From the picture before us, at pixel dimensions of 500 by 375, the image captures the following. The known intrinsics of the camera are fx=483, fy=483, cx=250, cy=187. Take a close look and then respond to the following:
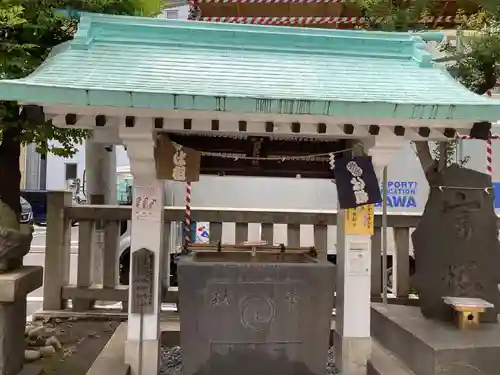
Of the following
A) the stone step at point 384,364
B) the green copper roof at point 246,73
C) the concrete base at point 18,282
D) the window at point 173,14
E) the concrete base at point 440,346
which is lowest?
the stone step at point 384,364

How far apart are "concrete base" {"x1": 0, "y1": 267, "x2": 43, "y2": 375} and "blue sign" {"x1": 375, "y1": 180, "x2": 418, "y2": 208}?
7828 millimetres

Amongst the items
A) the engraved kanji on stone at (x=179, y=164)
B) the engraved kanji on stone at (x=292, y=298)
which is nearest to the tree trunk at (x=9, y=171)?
the engraved kanji on stone at (x=179, y=164)

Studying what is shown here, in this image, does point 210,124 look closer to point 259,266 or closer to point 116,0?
point 259,266

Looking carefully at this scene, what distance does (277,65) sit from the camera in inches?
214

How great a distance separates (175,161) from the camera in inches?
213

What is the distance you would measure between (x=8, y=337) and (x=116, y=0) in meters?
4.36

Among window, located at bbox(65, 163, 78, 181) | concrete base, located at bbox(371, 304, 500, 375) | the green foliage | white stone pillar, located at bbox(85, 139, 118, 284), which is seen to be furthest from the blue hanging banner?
window, located at bbox(65, 163, 78, 181)

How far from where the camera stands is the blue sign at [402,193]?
429 inches

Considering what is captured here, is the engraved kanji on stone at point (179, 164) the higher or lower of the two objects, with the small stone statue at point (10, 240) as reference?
higher

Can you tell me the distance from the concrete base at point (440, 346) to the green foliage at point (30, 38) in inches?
190

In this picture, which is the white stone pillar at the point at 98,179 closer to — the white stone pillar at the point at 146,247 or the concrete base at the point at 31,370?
the concrete base at the point at 31,370

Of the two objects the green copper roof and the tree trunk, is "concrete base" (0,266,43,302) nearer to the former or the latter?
the tree trunk

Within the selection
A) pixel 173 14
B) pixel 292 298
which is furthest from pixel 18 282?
pixel 173 14

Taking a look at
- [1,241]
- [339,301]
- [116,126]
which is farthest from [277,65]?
[1,241]
